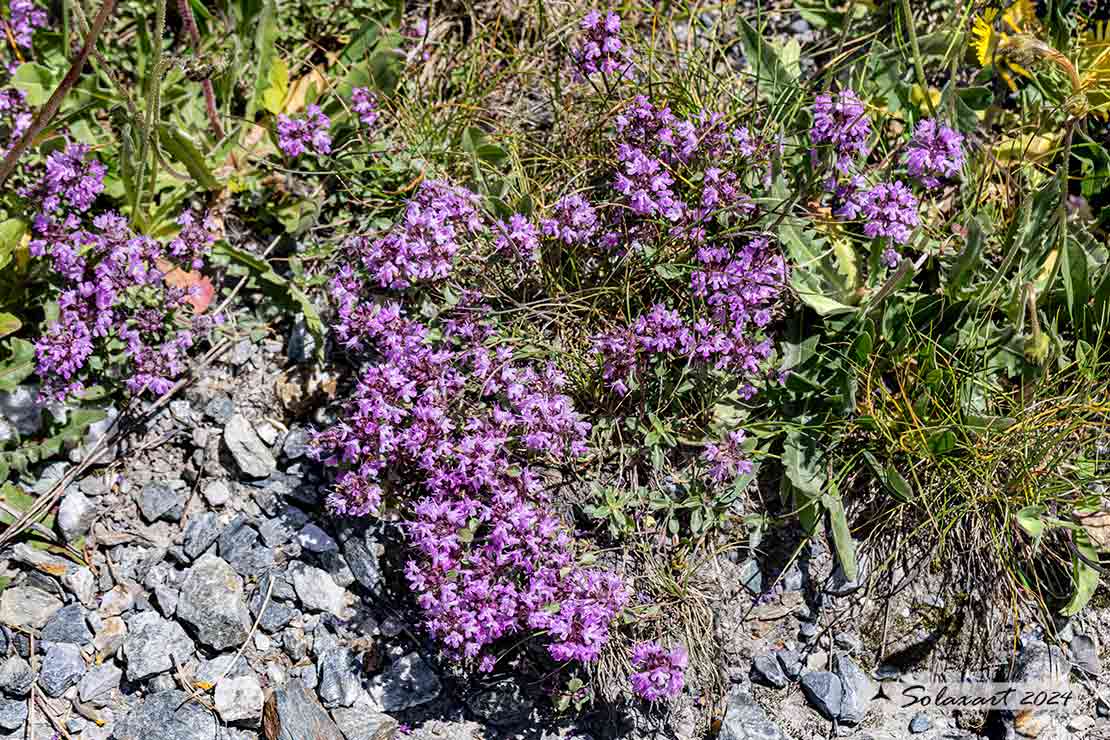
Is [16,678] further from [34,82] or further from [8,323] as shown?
[34,82]

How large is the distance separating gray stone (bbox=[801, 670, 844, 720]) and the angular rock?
2.42 meters

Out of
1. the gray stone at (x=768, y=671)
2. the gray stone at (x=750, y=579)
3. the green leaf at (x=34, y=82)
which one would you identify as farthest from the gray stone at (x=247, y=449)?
the gray stone at (x=768, y=671)

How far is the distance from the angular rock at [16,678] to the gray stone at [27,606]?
0.41 feet

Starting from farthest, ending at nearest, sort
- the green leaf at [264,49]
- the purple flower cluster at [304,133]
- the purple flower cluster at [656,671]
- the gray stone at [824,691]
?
the green leaf at [264,49], the purple flower cluster at [304,133], the gray stone at [824,691], the purple flower cluster at [656,671]

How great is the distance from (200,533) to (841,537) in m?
2.10

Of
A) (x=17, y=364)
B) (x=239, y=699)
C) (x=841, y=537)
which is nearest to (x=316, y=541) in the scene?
(x=239, y=699)

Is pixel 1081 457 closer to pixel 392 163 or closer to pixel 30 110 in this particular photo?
pixel 392 163

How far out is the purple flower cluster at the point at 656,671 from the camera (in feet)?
9.42

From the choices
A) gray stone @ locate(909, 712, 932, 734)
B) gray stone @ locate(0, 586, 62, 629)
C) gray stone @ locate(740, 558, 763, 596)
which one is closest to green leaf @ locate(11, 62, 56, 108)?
gray stone @ locate(0, 586, 62, 629)

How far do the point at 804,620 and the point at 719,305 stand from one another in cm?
106

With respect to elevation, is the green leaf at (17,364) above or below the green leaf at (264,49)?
below

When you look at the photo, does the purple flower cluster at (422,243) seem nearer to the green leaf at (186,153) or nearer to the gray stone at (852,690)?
the green leaf at (186,153)

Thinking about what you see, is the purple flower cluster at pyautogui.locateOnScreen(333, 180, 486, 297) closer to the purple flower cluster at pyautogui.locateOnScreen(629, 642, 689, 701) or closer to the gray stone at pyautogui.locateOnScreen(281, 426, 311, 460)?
the gray stone at pyautogui.locateOnScreen(281, 426, 311, 460)

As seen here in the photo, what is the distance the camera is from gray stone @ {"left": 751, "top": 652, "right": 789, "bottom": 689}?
10.5ft
